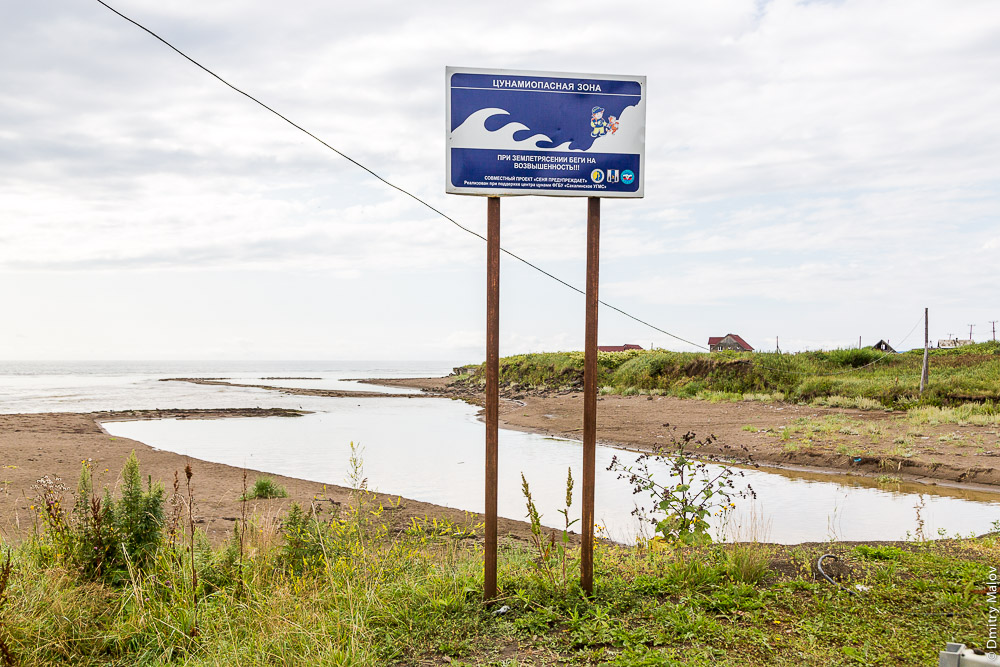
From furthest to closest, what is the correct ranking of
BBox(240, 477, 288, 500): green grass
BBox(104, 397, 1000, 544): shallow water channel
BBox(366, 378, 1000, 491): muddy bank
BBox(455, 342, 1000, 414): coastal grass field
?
1. BBox(455, 342, 1000, 414): coastal grass field
2. BBox(366, 378, 1000, 491): muddy bank
3. BBox(240, 477, 288, 500): green grass
4. BBox(104, 397, 1000, 544): shallow water channel

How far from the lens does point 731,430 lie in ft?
64.0

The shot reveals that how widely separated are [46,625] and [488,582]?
2.75 metres

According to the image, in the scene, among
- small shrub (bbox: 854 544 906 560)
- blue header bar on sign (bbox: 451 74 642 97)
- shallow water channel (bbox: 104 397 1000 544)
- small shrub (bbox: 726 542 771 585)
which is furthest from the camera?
shallow water channel (bbox: 104 397 1000 544)

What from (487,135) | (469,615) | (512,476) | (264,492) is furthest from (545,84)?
(512,476)

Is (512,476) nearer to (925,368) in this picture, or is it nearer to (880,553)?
(880,553)

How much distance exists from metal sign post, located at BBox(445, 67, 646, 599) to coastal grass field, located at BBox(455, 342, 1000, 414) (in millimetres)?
17047

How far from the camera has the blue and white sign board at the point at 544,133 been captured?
15.6 feet

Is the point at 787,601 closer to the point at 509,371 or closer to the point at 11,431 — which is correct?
the point at 11,431

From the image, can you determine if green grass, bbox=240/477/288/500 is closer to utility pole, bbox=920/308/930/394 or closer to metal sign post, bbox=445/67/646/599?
metal sign post, bbox=445/67/646/599

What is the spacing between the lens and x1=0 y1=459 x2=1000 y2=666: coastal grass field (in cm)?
392

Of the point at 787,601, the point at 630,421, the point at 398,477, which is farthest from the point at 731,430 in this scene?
the point at 787,601

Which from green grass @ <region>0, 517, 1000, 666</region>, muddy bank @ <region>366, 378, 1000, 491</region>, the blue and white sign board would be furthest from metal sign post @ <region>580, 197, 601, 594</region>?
muddy bank @ <region>366, 378, 1000, 491</region>

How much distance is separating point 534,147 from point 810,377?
27.0 metres

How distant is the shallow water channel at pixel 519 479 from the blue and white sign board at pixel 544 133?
3183 mm
